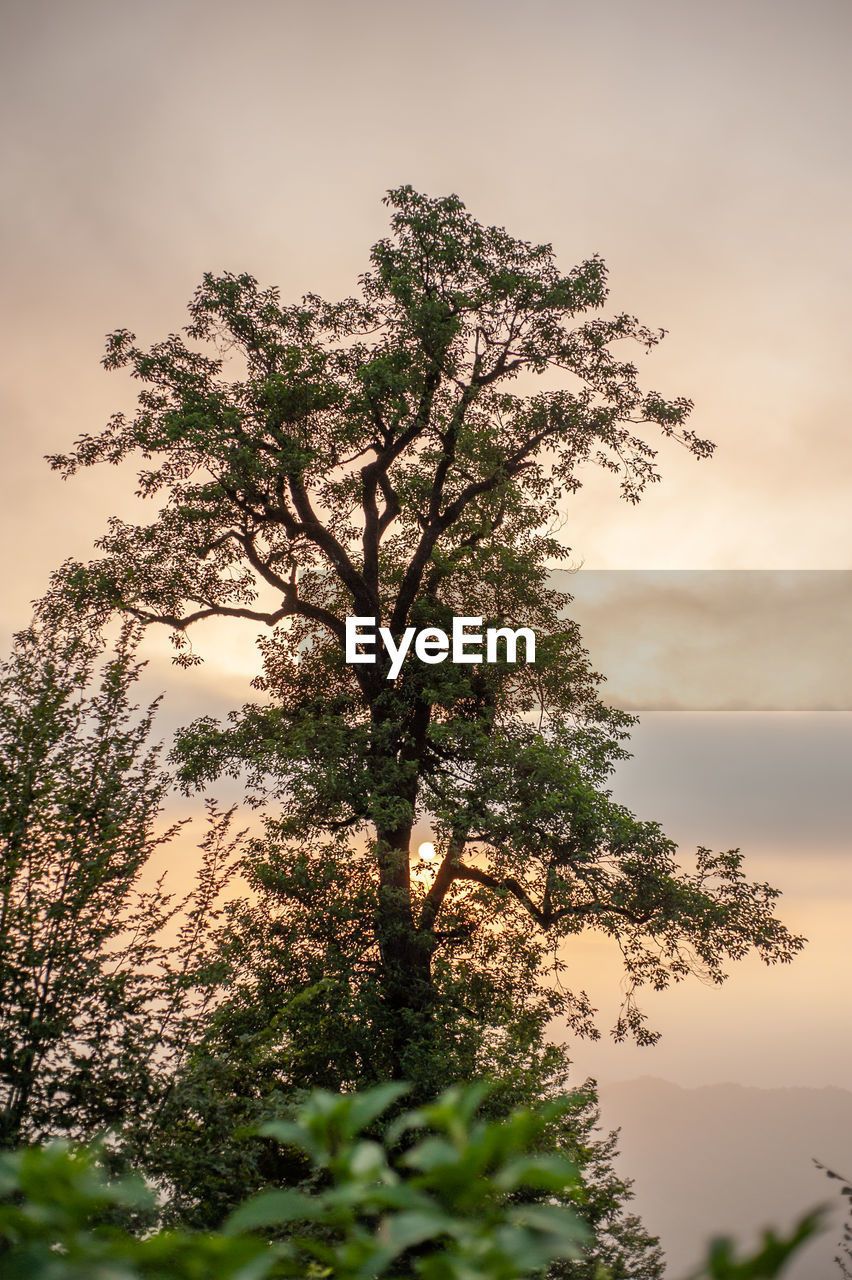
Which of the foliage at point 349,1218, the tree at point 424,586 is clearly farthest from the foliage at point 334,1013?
the foliage at point 349,1218

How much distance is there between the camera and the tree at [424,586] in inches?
564

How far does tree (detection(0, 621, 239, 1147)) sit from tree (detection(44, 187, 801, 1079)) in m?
4.93

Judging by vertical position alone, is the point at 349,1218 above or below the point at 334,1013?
above

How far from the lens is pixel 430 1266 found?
824 millimetres

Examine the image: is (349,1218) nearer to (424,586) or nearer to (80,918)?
(80,918)

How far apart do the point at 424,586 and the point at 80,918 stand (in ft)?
35.7

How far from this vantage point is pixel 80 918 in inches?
324

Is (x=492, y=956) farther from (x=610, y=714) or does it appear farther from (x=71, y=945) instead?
(x=71, y=945)

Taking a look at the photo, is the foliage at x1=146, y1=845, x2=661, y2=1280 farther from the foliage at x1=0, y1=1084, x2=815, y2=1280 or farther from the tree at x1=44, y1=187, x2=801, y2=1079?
the foliage at x1=0, y1=1084, x2=815, y2=1280

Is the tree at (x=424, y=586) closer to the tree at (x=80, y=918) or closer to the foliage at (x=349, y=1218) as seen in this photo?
the tree at (x=80, y=918)

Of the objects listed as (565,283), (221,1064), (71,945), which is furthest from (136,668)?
(565,283)

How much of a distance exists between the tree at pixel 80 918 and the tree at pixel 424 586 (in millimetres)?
4930

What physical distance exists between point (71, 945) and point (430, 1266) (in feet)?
26.7

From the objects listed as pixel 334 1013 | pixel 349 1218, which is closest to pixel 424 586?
pixel 334 1013
